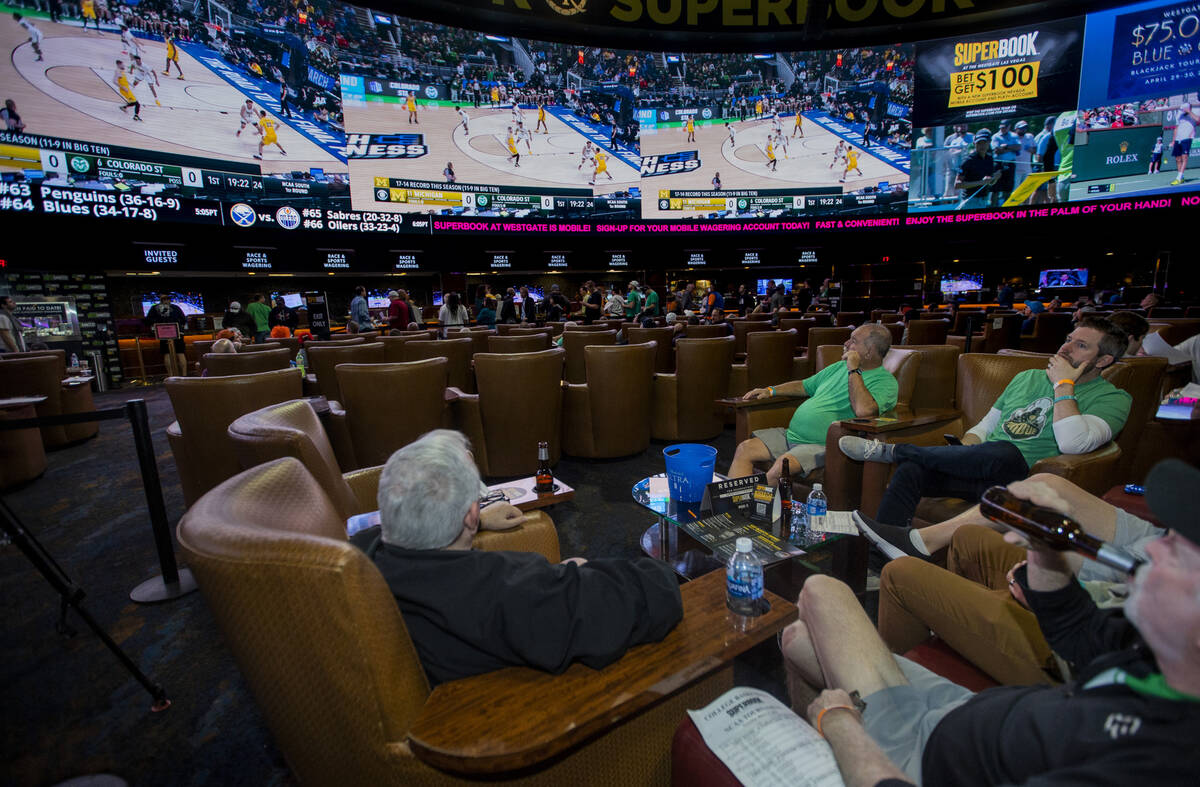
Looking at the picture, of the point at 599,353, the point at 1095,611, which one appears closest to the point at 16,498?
the point at 599,353

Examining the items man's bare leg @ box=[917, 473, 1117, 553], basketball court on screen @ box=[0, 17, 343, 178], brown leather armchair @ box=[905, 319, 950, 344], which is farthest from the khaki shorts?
basketball court on screen @ box=[0, 17, 343, 178]

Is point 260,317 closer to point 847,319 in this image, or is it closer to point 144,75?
point 144,75

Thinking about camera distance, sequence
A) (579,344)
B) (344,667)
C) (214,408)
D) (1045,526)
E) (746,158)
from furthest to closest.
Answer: (746,158)
(579,344)
(214,408)
(1045,526)
(344,667)

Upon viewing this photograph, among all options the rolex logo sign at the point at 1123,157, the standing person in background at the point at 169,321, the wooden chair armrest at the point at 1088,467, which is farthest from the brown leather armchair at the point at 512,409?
the rolex logo sign at the point at 1123,157

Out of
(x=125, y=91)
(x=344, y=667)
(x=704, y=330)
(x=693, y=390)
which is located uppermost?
(x=125, y=91)

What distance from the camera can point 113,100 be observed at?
8938mm

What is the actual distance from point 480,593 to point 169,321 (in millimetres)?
12578

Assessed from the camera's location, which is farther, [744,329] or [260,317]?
[260,317]

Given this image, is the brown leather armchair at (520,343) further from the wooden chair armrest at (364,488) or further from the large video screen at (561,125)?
the large video screen at (561,125)

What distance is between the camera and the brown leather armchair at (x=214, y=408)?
287 cm

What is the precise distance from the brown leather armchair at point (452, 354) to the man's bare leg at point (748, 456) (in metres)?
2.76

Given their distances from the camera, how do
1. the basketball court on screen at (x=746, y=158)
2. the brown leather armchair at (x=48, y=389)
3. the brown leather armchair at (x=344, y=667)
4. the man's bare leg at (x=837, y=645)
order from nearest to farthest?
the brown leather armchair at (x=344, y=667) → the man's bare leg at (x=837, y=645) → the brown leather armchair at (x=48, y=389) → the basketball court on screen at (x=746, y=158)

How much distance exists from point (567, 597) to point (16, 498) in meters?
5.21

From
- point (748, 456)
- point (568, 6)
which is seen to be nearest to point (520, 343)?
point (748, 456)
